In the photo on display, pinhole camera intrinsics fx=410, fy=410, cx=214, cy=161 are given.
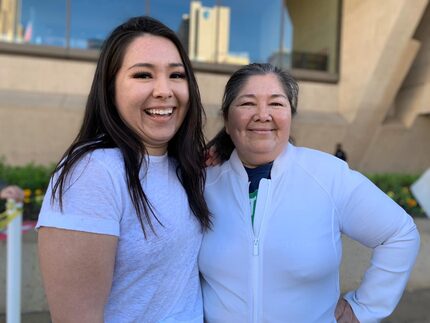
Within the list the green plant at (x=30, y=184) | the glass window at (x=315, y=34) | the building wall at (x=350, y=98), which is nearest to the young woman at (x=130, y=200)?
the green plant at (x=30, y=184)

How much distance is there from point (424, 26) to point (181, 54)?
35.7ft

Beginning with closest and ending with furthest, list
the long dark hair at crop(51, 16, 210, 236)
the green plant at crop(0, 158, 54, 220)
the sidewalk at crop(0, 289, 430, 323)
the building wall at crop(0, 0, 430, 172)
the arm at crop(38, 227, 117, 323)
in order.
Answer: the arm at crop(38, 227, 117, 323)
the long dark hair at crop(51, 16, 210, 236)
the sidewalk at crop(0, 289, 430, 323)
the green plant at crop(0, 158, 54, 220)
the building wall at crop(0, 0, 430, 172)

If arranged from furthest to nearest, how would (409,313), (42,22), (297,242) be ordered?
(42,22)
(409,313)
(297,242)

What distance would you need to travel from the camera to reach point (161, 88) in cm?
134

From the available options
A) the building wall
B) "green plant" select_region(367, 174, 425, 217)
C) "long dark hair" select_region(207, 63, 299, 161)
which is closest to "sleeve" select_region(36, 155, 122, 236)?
"long dark hair" select_region(207, 63, 299, 161)

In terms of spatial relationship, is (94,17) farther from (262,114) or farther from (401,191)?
(262,114)

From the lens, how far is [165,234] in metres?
1.33

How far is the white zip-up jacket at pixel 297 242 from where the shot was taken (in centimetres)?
156

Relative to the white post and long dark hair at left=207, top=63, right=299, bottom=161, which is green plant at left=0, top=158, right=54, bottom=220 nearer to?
the white post

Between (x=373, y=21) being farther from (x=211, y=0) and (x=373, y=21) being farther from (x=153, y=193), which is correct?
(x=153, y=193)

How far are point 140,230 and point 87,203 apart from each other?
7.9 inches

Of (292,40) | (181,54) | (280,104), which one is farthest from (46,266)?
(292,40)

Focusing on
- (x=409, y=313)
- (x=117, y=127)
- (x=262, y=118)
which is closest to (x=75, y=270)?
(x=117, y=127)

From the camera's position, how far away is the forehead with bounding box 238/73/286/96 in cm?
172
